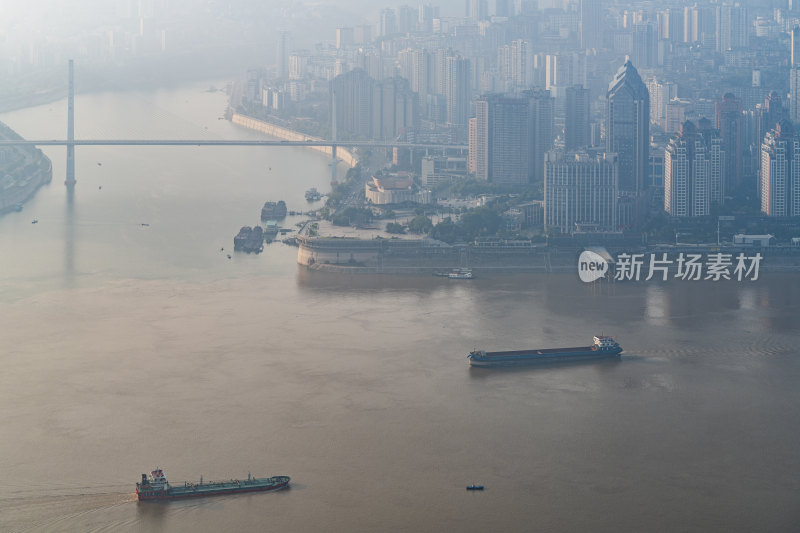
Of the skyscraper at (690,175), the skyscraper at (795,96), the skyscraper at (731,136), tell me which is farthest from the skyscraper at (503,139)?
the skyscraper at (795,96)

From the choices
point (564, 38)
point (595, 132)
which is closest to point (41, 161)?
point (595, 132)

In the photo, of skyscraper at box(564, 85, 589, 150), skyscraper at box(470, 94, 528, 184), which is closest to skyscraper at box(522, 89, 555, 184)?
skyscraper at box(470, 94, 528, 184)

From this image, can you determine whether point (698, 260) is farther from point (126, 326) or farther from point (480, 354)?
point (126, 326)

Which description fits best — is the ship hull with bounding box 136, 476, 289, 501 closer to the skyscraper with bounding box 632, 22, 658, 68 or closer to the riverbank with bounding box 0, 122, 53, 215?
the riverbank with bounding box 0, 122, 53, 215

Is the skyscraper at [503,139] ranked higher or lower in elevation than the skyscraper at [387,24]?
lower

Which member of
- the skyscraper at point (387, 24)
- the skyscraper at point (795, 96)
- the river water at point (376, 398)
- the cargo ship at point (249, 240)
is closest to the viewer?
the river water at point (376, 398)

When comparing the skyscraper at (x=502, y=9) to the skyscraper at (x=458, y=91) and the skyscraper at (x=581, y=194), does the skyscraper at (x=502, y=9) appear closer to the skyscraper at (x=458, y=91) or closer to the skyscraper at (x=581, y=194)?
the skyscraper at (x=458, y=91)

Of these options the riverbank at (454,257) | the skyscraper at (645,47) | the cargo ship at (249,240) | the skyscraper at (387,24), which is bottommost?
the riverbank at (454,257)
